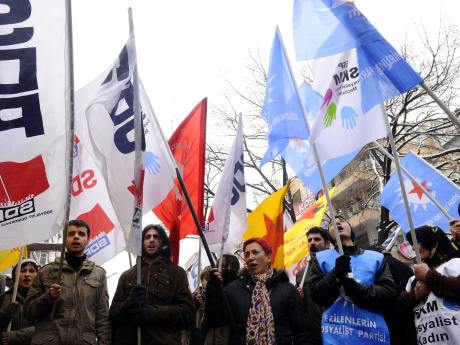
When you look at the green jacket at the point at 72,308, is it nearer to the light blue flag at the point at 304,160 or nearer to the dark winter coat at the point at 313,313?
the dark winter coat at the point at 313,313

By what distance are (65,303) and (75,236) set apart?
1.96ft

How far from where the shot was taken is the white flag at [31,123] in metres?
3.26

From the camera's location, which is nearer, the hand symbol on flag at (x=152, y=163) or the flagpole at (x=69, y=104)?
the flagpole at (x=69, y=104)

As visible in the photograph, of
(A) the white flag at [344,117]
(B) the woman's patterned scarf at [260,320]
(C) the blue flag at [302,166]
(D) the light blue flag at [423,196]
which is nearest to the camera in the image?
(B) the woman's patterned scarf at [260,320]

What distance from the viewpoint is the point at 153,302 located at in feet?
13.7

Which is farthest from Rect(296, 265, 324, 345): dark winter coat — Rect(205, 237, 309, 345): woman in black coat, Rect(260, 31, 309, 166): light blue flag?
Rect(260, 31, 309, 166): light blue flag

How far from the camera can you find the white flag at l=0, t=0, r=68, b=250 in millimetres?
3262

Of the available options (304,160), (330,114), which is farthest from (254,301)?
(304,160)

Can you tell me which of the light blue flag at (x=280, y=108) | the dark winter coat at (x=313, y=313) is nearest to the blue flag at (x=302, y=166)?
the light blue flag at (x=280, y=108)

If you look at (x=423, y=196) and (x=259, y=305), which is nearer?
(x=259, y=305)

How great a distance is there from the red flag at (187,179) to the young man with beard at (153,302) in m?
0.94

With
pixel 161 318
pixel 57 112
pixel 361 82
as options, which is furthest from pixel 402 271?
pixel 57 112

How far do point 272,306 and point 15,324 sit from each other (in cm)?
250

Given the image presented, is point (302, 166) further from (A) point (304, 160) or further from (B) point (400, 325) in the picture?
(B) point (400, 325)
